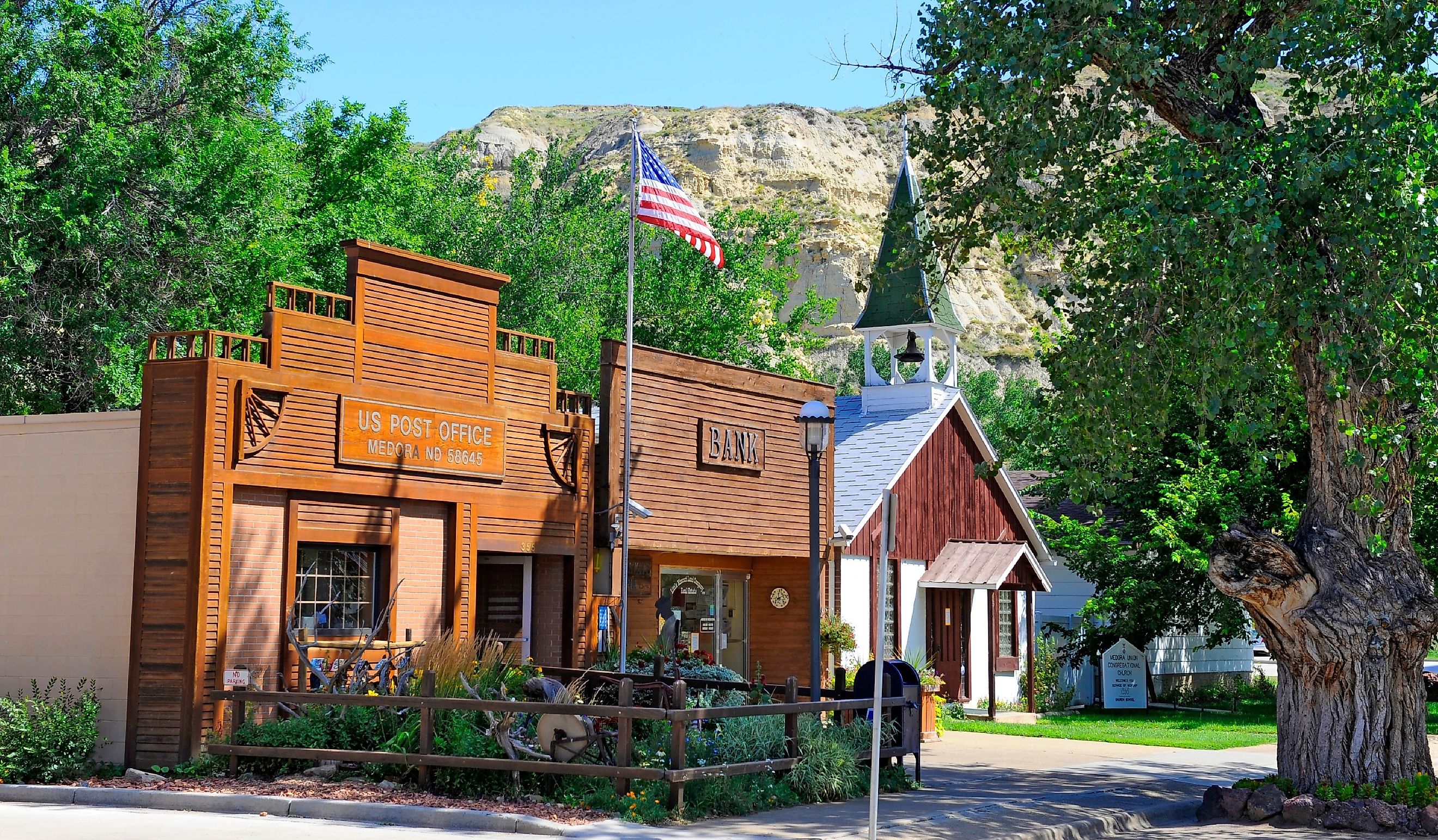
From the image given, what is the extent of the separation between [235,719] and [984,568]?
17.1 m

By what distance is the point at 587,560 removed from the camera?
763 inches

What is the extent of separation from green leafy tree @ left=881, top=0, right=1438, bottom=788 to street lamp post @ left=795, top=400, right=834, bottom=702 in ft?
8.63

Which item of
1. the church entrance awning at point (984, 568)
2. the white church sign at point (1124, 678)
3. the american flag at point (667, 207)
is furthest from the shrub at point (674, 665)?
the white church sign at point (1124, 678)

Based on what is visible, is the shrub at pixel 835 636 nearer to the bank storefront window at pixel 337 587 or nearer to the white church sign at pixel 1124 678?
the white church sign at pixel 1124 678

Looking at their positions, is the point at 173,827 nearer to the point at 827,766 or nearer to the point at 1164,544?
the point at 827,766

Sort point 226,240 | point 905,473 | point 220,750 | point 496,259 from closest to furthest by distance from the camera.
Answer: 1. point 220,750
2. point 226,240
3. point 905,473
4. point 496,259

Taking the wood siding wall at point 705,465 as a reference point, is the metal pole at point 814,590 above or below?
below

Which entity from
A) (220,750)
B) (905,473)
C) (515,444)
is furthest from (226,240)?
(905,473)

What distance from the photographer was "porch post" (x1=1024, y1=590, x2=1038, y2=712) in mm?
27500

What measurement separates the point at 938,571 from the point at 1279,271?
16.0 meters

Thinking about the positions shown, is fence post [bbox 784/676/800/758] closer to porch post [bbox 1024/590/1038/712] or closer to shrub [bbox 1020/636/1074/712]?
porch post [bbox 1024/590/1038/712]

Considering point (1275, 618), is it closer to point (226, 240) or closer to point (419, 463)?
A: point (419, 463)

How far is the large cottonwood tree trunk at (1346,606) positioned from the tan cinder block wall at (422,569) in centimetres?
887

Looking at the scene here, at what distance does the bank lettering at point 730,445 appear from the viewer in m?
21.8
